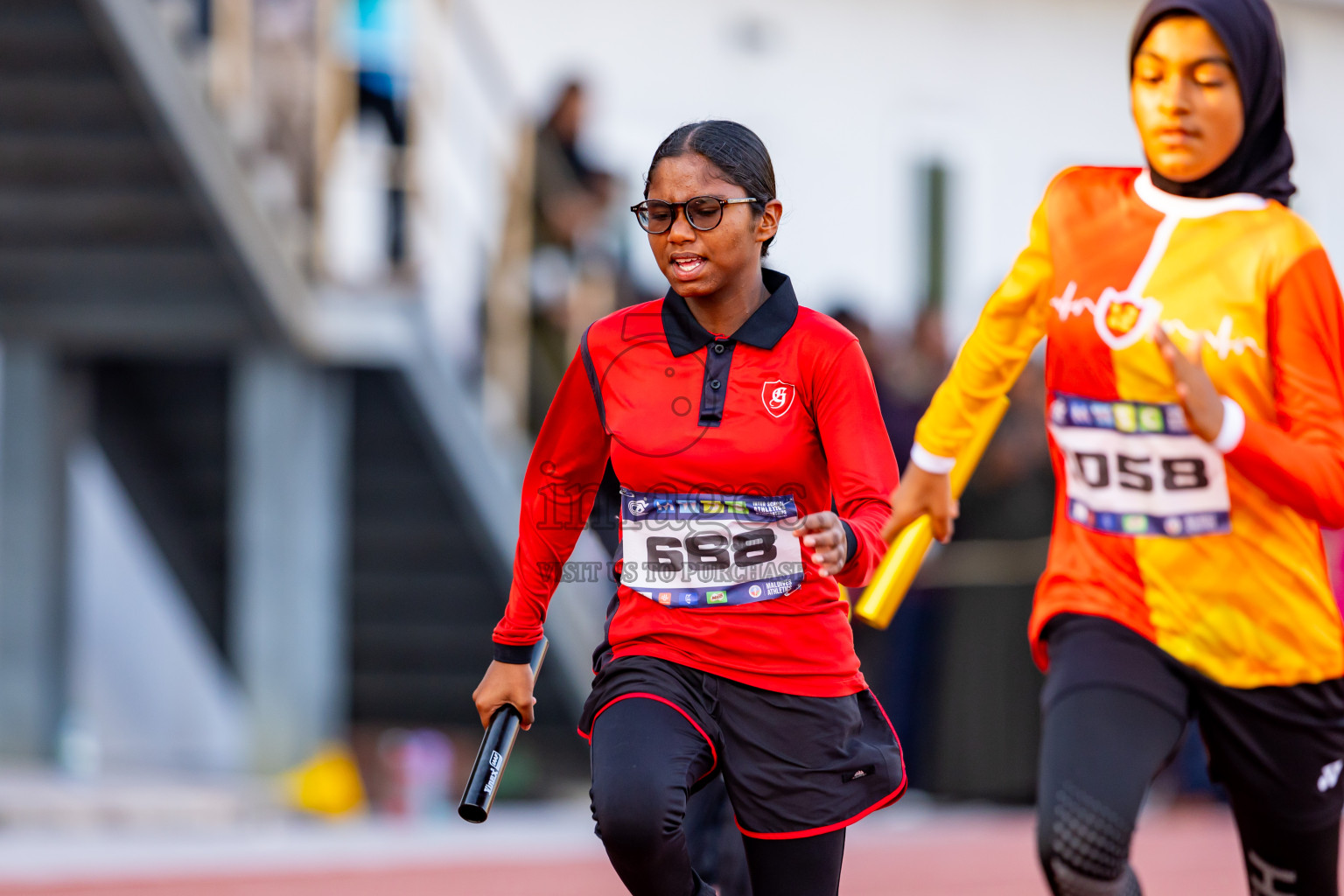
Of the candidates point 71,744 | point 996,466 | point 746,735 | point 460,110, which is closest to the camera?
point 746,735

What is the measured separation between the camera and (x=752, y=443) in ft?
12.1

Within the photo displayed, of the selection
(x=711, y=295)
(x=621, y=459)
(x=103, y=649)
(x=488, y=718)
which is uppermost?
(x=711, y=295)

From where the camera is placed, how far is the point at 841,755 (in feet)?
12.3

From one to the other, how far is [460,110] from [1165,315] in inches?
349

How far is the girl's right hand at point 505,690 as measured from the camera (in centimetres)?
395

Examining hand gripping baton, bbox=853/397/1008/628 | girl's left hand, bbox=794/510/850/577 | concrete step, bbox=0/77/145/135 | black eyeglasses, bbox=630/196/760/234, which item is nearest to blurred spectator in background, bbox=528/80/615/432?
concrete step, bbox=0/77/145/135

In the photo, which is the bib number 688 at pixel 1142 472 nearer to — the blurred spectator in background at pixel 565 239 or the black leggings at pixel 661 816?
the black leggings at pixel 661 816

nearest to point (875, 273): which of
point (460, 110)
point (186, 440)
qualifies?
point (460, 110)

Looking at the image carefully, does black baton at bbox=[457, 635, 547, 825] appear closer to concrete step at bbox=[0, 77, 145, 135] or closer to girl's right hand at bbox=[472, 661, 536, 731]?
girl's right hand at bbox=[472, 661, 536, 731]

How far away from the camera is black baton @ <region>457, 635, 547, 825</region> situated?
3752mm

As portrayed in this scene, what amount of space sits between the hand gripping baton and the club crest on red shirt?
17.4 inches

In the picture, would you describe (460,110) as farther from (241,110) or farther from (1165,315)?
(1165,315)

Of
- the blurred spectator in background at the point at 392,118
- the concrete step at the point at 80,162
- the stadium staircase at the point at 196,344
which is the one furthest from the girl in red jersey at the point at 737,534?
the blurred spectator in background at the point at 392,118

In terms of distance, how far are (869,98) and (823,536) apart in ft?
45.0
